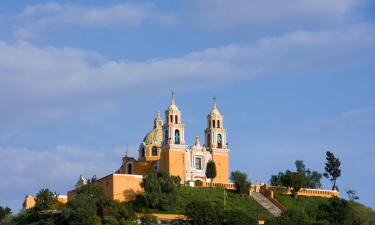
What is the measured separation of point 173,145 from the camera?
82.3m

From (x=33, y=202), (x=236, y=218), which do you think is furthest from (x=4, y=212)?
(x=236, y=218)

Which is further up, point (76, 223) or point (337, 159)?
point (337, 159)

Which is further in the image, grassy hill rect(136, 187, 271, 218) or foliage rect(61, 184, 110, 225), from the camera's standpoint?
grassy hill rect(136, 187, 271, 218)

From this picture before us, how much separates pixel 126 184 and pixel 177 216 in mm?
4985

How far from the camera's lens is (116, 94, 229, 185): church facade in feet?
270

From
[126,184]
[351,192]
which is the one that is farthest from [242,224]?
[351,192]

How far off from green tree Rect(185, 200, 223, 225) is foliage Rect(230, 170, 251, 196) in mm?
8349

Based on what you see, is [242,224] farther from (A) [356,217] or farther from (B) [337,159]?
(B) [337,159]

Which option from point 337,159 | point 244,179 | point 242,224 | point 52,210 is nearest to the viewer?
point 242,224

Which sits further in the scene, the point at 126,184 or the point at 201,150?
the point at 201,150

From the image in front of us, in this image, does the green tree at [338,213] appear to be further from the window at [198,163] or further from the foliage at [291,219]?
the window at [198,163]

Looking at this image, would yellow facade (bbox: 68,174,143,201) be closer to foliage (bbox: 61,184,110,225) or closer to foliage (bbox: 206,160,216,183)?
foliage (bbox: 61,184,110,225)

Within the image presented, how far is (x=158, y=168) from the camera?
3260 inches

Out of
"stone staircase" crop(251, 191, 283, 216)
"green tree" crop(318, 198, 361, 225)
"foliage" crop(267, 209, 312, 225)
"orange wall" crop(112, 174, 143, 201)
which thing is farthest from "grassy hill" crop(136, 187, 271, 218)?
"green tree" crop(318, 198, 361, 225)
